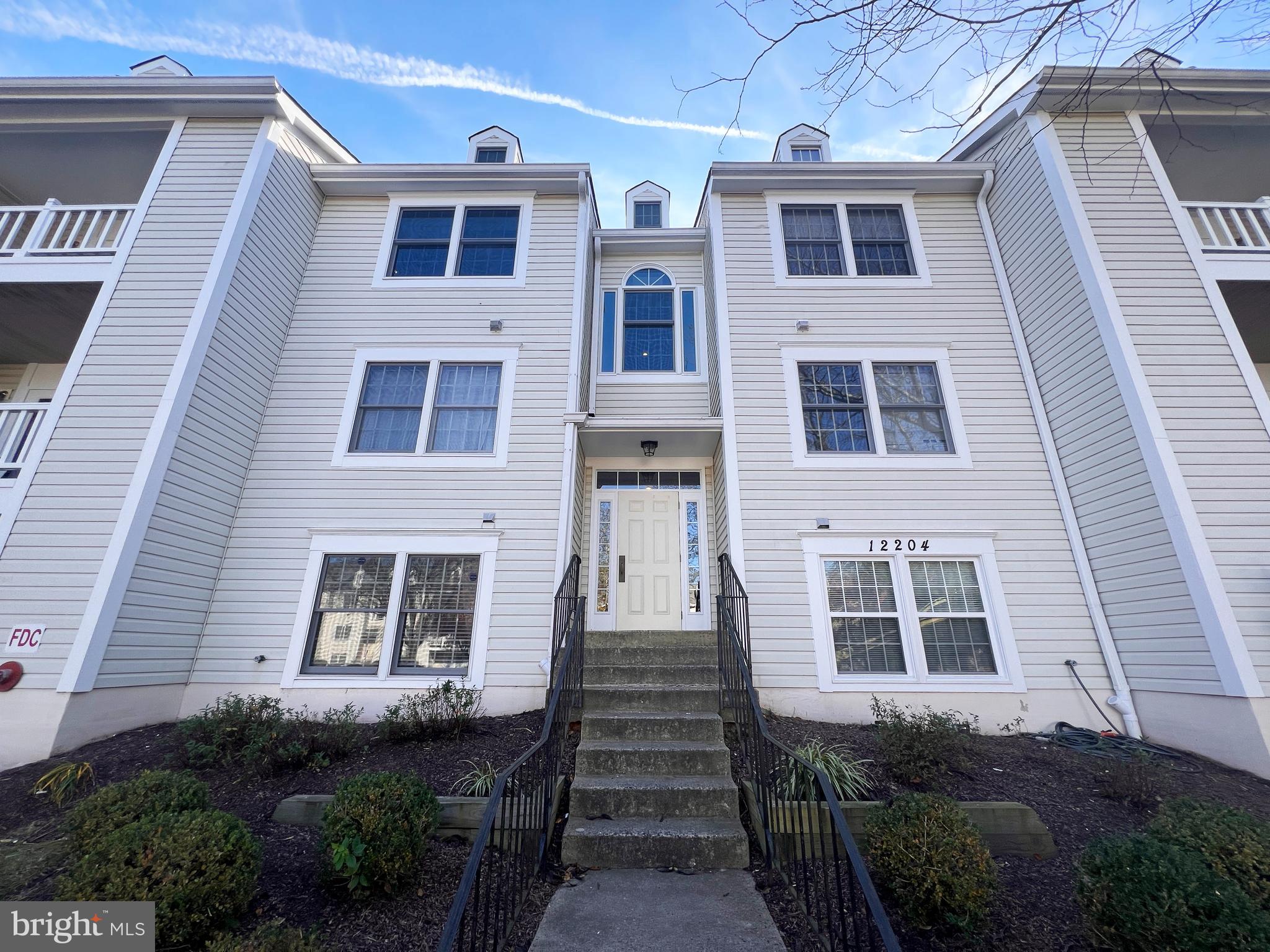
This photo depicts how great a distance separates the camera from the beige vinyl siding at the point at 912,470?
6.11m

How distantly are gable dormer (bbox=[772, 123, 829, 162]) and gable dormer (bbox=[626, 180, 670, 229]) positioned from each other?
84.8 inches

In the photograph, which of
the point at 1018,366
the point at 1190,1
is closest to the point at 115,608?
the point at 1190,1

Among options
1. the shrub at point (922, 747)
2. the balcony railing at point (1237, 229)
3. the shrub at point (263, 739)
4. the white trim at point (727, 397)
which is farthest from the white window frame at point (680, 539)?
the balcony railing at point (1237, 229)

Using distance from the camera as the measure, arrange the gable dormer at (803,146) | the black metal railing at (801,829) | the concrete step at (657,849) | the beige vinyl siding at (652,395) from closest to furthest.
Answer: the black metal railing at (801,829), the concrete step at (657,849), the beige vinyl siding at (652,395), the gable dormer at (803,146)

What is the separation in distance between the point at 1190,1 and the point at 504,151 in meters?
9.16

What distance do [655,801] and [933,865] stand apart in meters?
1.82

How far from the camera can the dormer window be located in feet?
33.1

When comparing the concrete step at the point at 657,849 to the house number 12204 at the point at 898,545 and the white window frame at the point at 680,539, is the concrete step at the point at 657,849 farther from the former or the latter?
the house number 12204 at the point at 898,545

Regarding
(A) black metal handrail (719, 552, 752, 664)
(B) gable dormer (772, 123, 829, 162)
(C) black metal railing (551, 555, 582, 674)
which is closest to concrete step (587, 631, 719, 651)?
(A) black metal handrail (719, 552, 752, 664)

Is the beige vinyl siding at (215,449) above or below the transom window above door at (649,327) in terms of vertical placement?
below

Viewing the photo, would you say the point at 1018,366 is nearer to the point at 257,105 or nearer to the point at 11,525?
the point at 257,105

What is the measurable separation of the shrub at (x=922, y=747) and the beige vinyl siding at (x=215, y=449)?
726 centimetres

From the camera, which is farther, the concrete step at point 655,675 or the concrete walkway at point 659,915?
the concrete step at point 655,675

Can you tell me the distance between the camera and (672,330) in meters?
8.84
